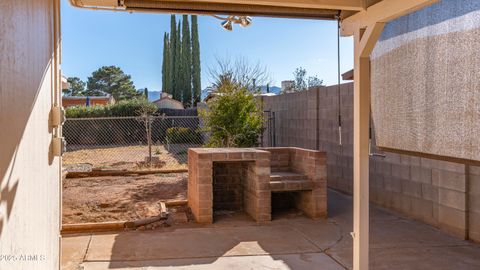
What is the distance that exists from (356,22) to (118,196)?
18.1 ft

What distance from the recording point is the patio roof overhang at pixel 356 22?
3.17 m

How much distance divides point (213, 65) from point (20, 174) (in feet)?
30.4

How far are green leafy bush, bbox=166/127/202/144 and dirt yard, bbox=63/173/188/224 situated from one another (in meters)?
8.45

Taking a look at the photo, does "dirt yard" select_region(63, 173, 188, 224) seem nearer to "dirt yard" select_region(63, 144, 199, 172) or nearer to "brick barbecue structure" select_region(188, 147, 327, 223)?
"brick barbecue structure" select_region(188, 147, 327, 223)

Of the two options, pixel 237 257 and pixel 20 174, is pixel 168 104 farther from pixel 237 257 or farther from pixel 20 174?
pixel 20 174

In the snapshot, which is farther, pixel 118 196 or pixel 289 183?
pixel 118 196

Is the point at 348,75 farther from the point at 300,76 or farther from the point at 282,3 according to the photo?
the point at 300,76

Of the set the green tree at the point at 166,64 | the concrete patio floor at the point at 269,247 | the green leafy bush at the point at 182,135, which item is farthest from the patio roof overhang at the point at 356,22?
the green tree at the point at 166,64

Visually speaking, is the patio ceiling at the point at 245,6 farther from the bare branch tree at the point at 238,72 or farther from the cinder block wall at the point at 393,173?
the bare branch tree at the point at 238,72

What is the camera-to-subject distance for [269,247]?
489 centimetres

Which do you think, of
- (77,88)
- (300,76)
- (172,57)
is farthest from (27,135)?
(77,88)

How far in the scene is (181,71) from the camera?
31.6 metres

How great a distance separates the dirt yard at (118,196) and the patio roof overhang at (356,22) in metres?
3.59

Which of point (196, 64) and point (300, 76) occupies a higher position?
point (196, 64)
